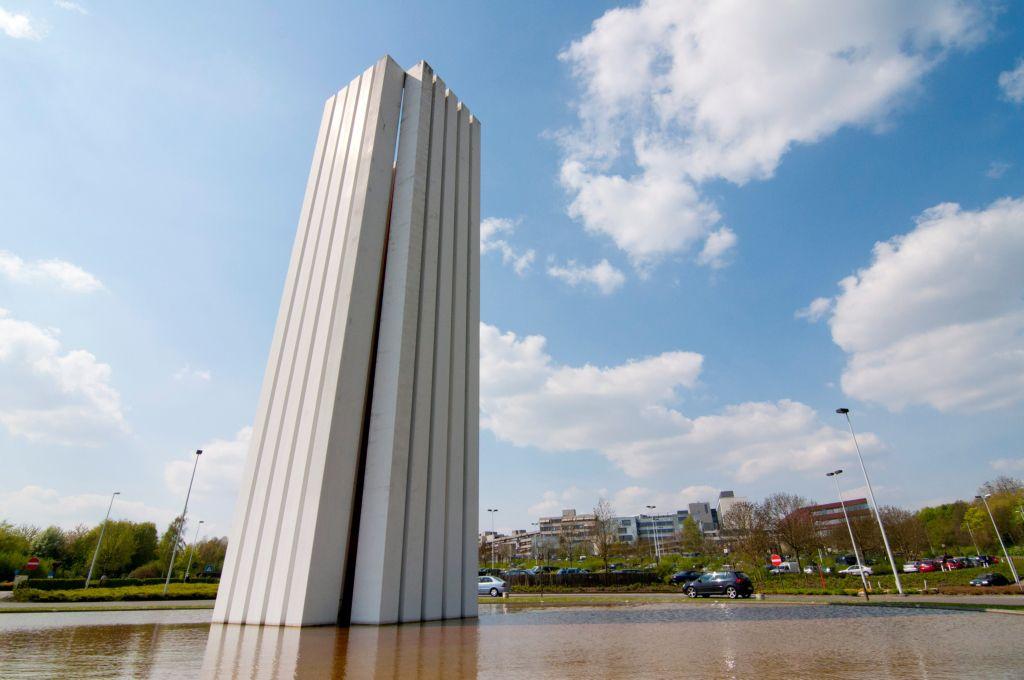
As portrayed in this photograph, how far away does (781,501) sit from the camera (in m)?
65.9

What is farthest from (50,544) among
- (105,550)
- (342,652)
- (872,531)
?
(872,531)

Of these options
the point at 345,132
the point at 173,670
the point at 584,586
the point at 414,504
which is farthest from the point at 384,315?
the point at 584,586

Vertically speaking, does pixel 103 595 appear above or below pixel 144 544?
below

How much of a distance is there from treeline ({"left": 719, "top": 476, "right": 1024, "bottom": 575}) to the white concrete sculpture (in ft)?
122

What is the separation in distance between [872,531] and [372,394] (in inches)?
2776

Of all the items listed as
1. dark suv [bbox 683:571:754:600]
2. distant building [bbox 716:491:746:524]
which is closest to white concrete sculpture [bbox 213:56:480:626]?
dark suv [bbox 683:571:754:600]

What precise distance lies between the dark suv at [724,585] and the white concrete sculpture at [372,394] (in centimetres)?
2004

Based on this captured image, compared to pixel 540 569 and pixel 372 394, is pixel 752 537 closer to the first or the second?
pixel 540 569

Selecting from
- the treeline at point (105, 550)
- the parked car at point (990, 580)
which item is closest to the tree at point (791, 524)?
the parked car at point (990, 580)

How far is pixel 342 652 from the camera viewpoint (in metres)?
8.25

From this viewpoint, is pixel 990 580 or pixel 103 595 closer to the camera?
pixel 103 595

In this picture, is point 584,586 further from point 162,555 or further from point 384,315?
point 162,555

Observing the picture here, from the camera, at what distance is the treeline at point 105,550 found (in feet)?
182

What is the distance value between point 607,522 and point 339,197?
54451 millimetres
